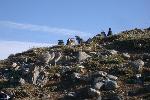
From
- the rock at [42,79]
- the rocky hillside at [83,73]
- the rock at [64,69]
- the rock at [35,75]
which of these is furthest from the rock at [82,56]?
the rock at [42,79]

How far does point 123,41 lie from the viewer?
138 ft

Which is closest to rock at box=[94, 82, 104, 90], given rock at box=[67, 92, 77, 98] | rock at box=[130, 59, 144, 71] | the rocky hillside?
the rocky hillside

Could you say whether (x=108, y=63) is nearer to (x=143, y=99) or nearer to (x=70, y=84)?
(x=70, y=84)

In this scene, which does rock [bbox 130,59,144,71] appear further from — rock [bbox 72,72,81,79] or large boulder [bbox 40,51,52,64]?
large boulder [bbox 40,51,52,64]

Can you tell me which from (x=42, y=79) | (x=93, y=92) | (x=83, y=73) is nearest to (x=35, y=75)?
(x=42, y=79)

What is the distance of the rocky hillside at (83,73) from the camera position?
2911 centimetres

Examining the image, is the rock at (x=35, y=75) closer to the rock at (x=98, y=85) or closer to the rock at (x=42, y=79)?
the rock at (x=42, y=79)

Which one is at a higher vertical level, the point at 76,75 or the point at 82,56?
the point at 82,56

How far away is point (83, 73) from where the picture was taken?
33531 millimetres

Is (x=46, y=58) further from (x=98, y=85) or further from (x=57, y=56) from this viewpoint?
(x=98, y=85)

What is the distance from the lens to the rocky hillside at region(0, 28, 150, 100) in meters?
29.1

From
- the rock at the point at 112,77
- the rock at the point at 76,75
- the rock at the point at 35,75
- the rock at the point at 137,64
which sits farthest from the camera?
the rock at the point at 137,64

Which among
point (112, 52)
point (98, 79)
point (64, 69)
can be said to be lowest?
point (98, 79)

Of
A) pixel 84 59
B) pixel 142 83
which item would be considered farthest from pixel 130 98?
pixel 84 59
